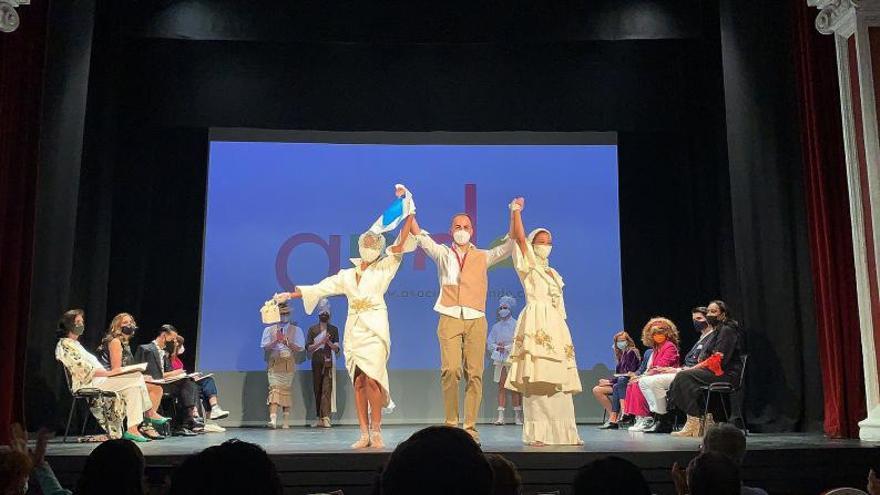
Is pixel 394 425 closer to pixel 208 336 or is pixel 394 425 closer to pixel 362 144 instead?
pixel 208 336

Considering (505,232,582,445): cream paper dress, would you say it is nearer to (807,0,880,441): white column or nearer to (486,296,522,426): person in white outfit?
(807,0,880,441): white column

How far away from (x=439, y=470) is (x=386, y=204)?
8262 mm

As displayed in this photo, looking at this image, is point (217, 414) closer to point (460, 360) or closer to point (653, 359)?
point (460, 360)

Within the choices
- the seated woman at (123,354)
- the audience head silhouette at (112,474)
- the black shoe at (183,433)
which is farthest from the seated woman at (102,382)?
the audience head silhouette at (112,474)

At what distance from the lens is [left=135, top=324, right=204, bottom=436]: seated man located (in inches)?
285

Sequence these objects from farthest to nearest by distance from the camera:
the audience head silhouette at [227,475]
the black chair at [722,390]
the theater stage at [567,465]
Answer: the black chair at [722,390] → the theater stage at [567,465] → the audience head silhouette at [227,475]

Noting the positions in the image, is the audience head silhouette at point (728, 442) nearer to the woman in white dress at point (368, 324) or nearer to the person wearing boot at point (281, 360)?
the woman in white dress at point (368, 324)

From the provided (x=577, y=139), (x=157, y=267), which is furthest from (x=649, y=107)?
(x=157, y=267)

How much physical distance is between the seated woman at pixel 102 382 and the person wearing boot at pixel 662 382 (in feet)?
13.4

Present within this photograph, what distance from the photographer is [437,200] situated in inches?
371

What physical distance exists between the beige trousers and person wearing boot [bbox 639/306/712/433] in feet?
7.63

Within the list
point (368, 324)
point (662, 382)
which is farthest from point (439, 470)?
point (662, 382)

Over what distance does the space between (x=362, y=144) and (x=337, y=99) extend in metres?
0.78

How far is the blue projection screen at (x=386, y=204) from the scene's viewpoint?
9.19m
